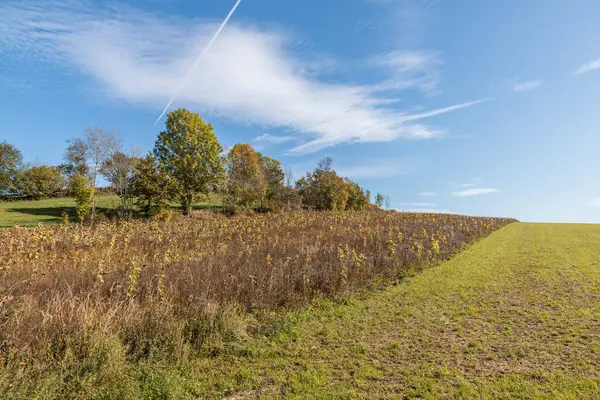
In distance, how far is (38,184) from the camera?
1689 inches

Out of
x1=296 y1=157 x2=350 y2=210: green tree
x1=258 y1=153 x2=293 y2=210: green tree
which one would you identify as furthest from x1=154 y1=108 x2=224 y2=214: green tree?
x1=296 y1=157 x2=350 y2=210: green tree

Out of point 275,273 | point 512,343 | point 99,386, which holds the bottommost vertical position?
point 99,386

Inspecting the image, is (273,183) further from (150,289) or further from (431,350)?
(431,350)

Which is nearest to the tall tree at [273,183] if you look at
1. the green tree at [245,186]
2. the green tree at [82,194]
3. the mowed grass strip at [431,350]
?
the green tree at [245,186]

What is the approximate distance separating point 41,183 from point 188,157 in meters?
28.6

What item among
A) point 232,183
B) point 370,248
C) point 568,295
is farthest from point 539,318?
point 232,183

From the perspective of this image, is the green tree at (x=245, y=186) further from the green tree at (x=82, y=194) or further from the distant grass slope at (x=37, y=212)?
the green tree at (x=82, y=194)

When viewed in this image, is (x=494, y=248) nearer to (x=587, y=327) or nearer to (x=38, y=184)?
(x=587, y=327)

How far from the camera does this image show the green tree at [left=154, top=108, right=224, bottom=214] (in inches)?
1192

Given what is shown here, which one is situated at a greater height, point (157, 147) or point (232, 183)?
point (157, 147)

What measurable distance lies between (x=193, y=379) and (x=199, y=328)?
1.19 meters

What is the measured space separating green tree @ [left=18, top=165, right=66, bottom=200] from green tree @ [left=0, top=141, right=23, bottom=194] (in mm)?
989

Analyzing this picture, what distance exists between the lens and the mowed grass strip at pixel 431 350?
4.02 meters

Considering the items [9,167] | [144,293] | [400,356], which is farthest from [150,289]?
[9,167]
